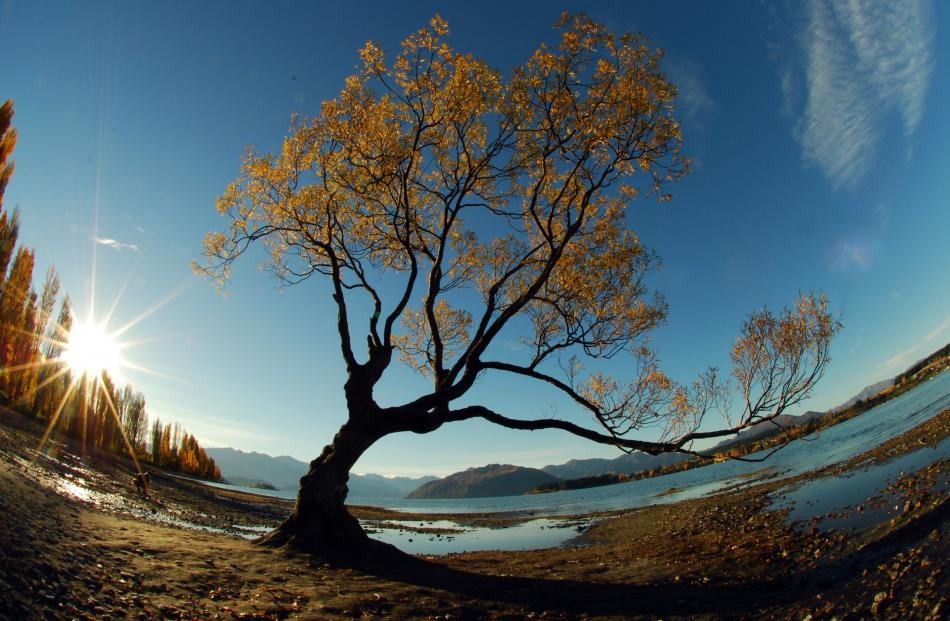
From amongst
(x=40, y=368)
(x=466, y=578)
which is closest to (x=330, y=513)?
(x=466, y=578)

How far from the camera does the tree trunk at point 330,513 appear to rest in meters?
11.9

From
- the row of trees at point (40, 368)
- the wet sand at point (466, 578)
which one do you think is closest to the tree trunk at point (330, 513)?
the wet sand at point (466, 578)

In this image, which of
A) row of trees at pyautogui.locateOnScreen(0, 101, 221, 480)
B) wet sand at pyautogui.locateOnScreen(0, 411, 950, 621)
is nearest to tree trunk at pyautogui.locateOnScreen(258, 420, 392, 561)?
wet sand at pyautogui.locateOnScreen(0, 411, 950, 621)

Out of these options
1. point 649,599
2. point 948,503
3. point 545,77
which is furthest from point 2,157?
point 948,503

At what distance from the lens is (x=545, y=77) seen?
12938 mm

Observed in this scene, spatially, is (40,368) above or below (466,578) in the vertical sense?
above

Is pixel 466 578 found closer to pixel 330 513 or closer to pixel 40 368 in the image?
pixel 330 513

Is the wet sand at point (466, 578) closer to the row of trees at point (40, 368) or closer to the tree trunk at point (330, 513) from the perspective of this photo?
the tree trunk at point (330, 513)

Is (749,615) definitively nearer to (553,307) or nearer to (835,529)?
(835,529)

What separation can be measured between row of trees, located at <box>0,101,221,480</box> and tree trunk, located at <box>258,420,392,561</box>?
36601mm

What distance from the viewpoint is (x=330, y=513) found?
1257 centimetres

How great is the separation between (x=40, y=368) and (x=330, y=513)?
56.2 metres

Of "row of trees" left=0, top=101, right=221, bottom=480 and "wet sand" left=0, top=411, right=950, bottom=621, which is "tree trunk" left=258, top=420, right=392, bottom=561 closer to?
"wet sand" left=0, top=411, right=950, bottom=621

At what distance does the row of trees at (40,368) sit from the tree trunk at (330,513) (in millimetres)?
36601
